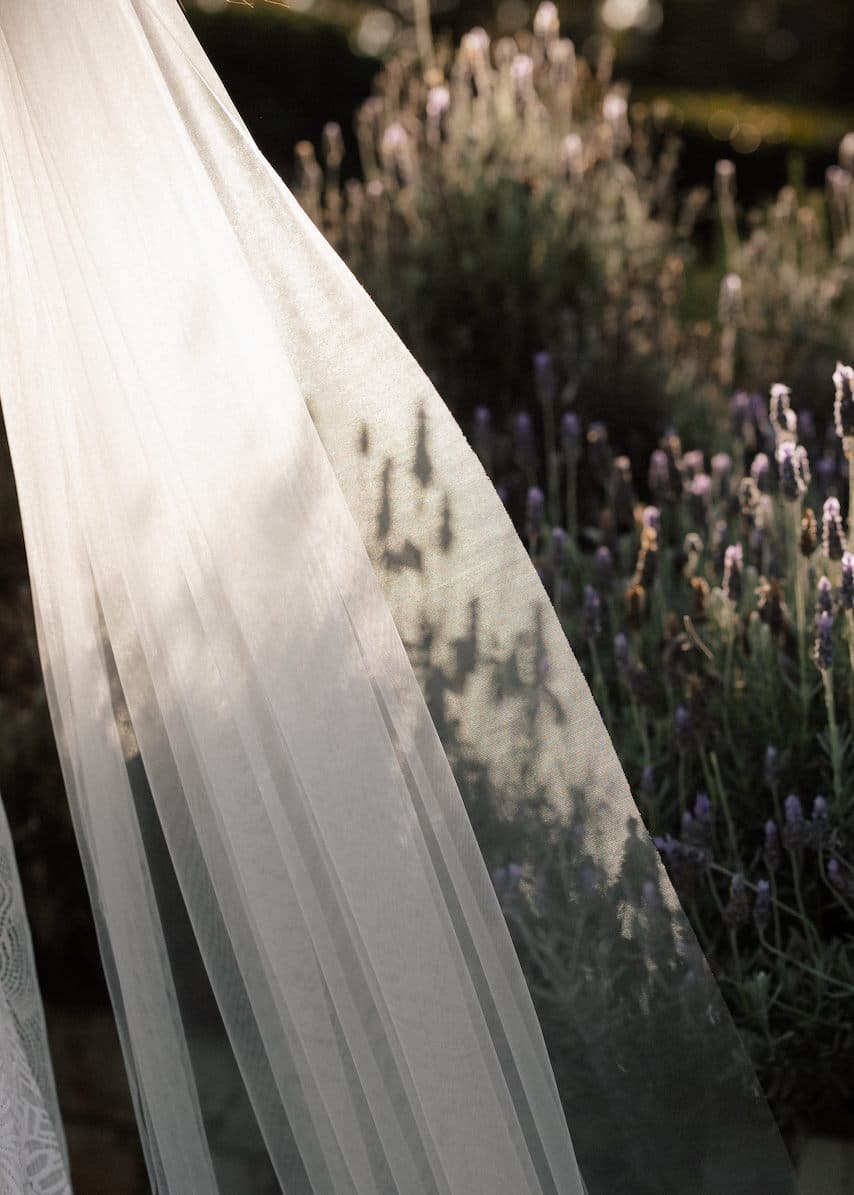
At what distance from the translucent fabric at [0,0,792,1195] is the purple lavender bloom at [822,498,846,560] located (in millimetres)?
494

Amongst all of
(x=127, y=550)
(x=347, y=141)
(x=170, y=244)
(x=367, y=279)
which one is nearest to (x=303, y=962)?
(x=127, y=550)

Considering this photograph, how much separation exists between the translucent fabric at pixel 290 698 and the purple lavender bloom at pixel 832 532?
494mm

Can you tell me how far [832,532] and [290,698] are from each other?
826mm

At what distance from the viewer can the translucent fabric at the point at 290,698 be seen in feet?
4.27

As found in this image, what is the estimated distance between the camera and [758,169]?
7.62 metres

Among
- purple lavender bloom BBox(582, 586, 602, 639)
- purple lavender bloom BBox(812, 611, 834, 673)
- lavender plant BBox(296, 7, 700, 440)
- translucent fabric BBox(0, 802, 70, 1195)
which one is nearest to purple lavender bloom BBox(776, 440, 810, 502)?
purple lavender bloom BBox(812, 611, 834, 673)

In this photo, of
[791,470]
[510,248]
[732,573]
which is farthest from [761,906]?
[510,248]

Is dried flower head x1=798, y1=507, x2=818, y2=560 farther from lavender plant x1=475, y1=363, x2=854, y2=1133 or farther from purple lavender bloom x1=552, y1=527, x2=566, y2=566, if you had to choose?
purple lavender bloom x1=552, y1=527, x2=566, y2=566

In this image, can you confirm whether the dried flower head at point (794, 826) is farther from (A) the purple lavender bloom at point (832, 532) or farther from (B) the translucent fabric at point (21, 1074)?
(B) the translucent fabric at point (21, 1074)

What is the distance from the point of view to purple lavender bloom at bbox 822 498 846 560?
169cm

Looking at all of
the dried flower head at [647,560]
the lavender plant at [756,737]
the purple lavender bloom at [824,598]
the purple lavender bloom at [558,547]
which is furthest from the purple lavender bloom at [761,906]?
the purple lavender bloom at [558,547]

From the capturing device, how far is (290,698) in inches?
51.5

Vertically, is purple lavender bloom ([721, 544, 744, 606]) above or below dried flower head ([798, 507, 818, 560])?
below

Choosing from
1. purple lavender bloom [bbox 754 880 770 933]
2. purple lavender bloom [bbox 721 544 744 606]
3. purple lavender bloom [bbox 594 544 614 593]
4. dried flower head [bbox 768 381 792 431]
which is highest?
dried flower head [bbox 768 381 792 431]
